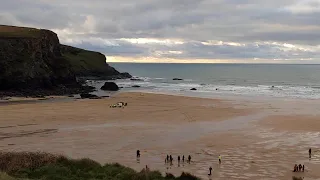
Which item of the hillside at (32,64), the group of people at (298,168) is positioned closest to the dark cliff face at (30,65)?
the hillside at (32,64)

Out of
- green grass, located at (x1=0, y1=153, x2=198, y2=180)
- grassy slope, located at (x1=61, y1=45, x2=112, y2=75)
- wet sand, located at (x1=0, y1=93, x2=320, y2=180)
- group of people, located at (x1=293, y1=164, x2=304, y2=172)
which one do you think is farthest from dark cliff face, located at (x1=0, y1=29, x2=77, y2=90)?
group of people, located at (x1=293, y1=164, x2=304, y2=172)

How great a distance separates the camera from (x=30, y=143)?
103 feet

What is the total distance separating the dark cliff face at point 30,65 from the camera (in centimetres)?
6806

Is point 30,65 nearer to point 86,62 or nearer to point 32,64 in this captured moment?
point 32,64

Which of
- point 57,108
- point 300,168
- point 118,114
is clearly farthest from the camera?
point 57,108

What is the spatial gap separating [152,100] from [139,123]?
76.3 feet

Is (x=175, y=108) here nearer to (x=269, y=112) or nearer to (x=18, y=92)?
(x=269, y=112)

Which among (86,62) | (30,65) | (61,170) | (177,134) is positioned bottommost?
(177,134)

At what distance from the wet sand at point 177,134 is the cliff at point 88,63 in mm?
70987

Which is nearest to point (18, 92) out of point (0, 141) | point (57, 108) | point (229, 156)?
point (57, 108)

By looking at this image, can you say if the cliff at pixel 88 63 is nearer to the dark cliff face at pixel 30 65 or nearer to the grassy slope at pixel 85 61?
the grassy slope at pixel 85 61

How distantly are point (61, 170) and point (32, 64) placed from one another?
55810 mm

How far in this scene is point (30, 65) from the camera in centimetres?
7106

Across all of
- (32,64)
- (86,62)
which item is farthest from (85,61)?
(32,64)
